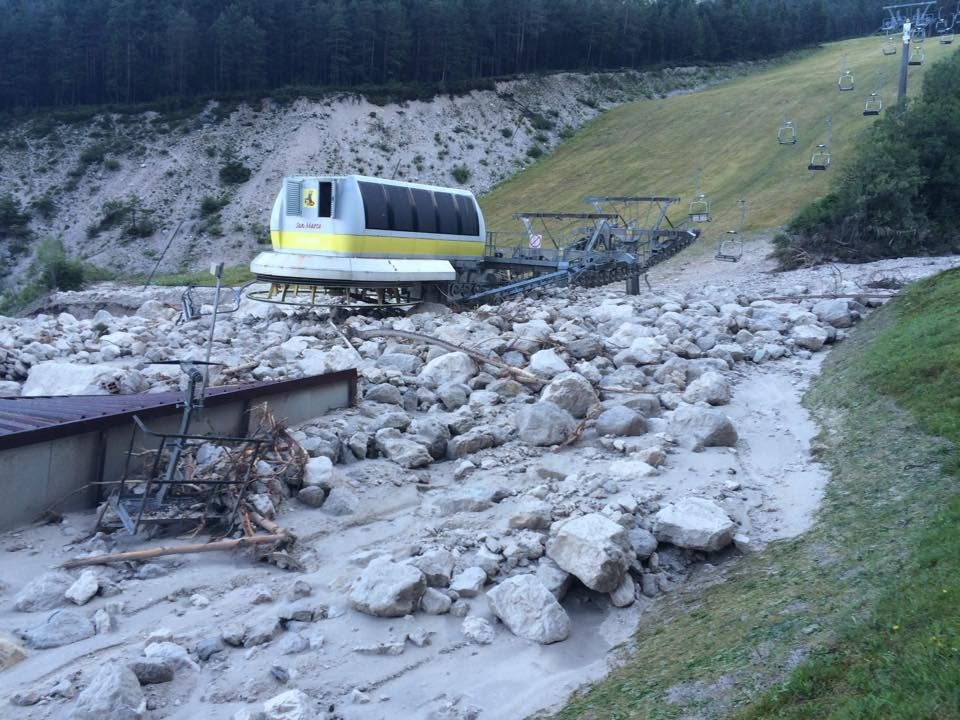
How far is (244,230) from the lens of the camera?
5694 centimetres

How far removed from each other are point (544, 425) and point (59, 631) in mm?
7069

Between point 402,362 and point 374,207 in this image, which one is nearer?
point 402,362

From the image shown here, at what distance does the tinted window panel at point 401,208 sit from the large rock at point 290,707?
1743 centimetres

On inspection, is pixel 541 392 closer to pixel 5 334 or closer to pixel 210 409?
pixel 210 409

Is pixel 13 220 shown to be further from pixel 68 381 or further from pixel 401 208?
pixel 68 381

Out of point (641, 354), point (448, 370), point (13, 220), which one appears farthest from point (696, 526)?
point (13, 220)

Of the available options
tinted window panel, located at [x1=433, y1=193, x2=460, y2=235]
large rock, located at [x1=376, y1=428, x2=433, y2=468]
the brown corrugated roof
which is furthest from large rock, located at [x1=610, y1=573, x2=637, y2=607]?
tinted window panel, located at [x1=433, y1=193, x2=460, y2=235]

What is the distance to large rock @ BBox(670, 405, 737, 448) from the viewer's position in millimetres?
11992

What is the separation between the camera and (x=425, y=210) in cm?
2372

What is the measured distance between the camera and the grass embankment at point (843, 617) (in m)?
4.82

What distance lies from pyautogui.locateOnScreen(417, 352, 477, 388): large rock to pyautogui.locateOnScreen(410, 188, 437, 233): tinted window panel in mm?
8165

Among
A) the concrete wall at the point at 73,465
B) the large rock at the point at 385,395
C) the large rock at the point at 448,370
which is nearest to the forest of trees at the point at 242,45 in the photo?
the large rock at the point at 448,370

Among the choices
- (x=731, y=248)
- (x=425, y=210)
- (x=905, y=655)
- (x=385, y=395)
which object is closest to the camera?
(x=905, y=655)

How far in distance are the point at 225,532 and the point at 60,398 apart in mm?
4944
